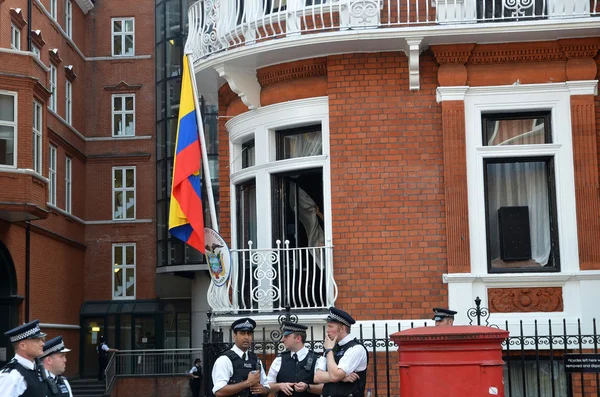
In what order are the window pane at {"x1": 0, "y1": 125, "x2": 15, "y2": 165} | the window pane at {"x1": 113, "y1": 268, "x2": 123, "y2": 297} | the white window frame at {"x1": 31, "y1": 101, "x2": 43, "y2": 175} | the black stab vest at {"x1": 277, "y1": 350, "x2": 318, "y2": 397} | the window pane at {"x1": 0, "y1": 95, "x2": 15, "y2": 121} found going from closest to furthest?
the black stab vest at {"x1": 277, "y1": 350, "x2": 318, "y2": 397}
the window pane at {"x1": 0, "y1": 125, "x2": 15, "y2": 165}
the window pane at {"x1": 0, "y1": 95, "x2": 15, "y2": 121}
the white window frame at {"x1": 31, "y1": 101, "x2": 43, "y2": 175}
the window pane at {"x1": 113, "y1": 268, "x2": 123, "y2": 297}

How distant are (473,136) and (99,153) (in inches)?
1271

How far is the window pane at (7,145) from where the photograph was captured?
96.4ft

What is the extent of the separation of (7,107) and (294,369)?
21426mm

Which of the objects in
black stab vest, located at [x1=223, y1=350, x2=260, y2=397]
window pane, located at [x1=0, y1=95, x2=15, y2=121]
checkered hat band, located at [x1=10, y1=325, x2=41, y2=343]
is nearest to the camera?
checkered hat band, located at [x1=10, y1=325, x2=41, y2=343]

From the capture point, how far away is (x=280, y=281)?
14.7m

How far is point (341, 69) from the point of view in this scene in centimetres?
1487

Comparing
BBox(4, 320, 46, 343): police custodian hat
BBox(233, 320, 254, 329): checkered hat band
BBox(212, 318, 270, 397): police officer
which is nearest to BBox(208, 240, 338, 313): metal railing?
BBox(233, 320, 254, 329): checkered hat band

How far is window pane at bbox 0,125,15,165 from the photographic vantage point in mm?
29375

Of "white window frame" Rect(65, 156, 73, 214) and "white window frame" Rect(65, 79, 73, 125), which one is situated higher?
"white window frame" Rect(65, 79, 73, 125)

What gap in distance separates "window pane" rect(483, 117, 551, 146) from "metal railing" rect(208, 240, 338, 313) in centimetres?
288

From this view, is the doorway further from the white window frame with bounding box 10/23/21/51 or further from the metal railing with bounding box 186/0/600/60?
the metal railing with bounding box 186/0/600/60

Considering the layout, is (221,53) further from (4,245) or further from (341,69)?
(4,245)

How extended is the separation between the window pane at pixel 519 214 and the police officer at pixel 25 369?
24.6ft

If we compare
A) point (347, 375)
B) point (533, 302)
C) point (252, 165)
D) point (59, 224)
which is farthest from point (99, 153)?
point (347, 375)
